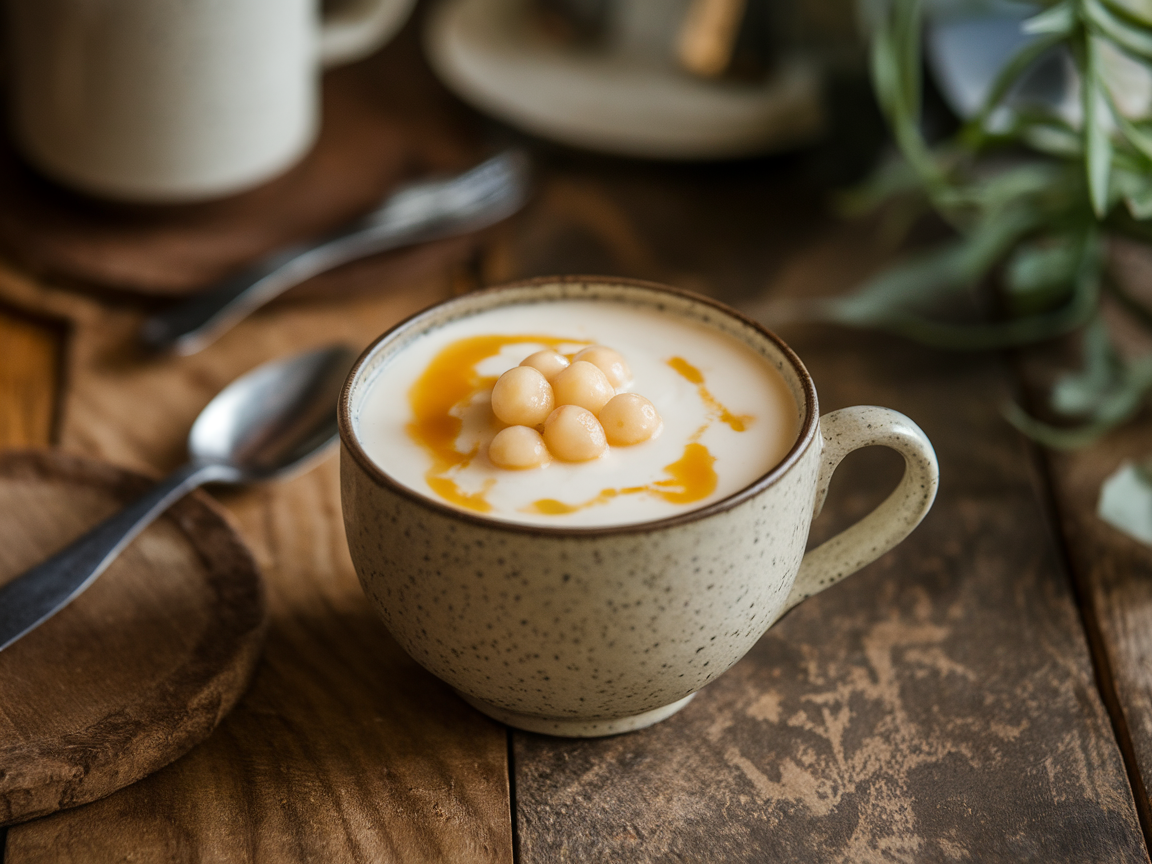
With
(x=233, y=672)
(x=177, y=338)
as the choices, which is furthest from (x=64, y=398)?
(x=233, y=672)

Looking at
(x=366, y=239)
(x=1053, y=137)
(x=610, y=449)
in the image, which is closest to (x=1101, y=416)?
(x=1053, y=137)

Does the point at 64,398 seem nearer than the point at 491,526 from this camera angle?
No

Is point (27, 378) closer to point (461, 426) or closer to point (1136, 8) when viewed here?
point (461, 426)

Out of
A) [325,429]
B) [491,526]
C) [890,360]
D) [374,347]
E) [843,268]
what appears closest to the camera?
[491,526]

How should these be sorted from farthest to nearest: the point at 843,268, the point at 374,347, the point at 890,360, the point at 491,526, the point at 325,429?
the point at 843,268 → the point at 890,360 → the point at 325,429 → the point at 374,347 → the point at 491,526

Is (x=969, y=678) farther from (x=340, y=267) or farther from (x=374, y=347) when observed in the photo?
(x=340, y=267)

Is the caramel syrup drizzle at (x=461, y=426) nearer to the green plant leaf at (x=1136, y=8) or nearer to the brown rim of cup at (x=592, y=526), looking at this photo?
the brown rim of cup at (x=592, y=526)
